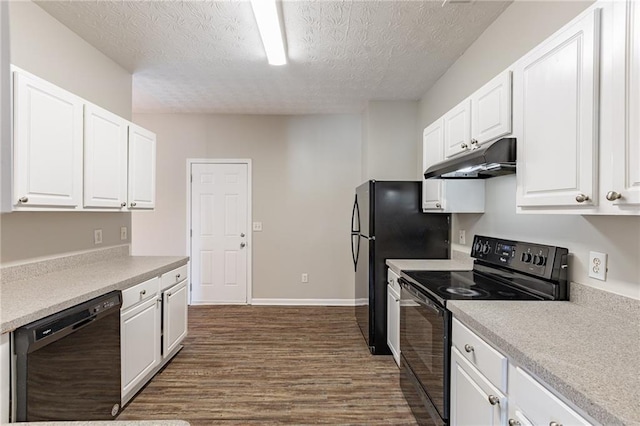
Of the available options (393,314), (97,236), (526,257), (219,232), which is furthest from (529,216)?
(219,232)

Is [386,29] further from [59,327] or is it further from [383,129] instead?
[59,327]

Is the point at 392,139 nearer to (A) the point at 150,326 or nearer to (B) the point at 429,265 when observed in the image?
(B) the point at 429,265

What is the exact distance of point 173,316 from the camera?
2879 mm

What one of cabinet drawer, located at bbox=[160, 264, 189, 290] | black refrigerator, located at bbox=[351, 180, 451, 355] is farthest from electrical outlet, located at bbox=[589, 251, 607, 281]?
cabinet drawer, located at bbox=[160, 264, 189, 290]

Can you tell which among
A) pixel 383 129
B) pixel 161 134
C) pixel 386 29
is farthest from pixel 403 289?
pixel 161 134

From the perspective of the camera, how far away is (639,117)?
101 centimetres

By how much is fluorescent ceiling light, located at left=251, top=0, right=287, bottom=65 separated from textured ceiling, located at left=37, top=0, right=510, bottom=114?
9cm

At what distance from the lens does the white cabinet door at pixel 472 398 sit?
1.26 m

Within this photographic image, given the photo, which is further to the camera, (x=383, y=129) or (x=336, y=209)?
(x=336, y=209)

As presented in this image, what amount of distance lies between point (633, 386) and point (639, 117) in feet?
2.53

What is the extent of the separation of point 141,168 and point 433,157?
2508 mm

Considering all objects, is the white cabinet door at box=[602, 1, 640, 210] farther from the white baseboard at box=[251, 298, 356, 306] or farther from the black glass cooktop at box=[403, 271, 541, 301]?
the white baseboard at box=[251, 298, 356, 306]

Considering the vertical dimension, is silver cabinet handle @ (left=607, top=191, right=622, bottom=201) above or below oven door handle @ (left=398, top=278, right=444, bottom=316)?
above

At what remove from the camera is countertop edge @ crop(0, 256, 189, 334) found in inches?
52.1
